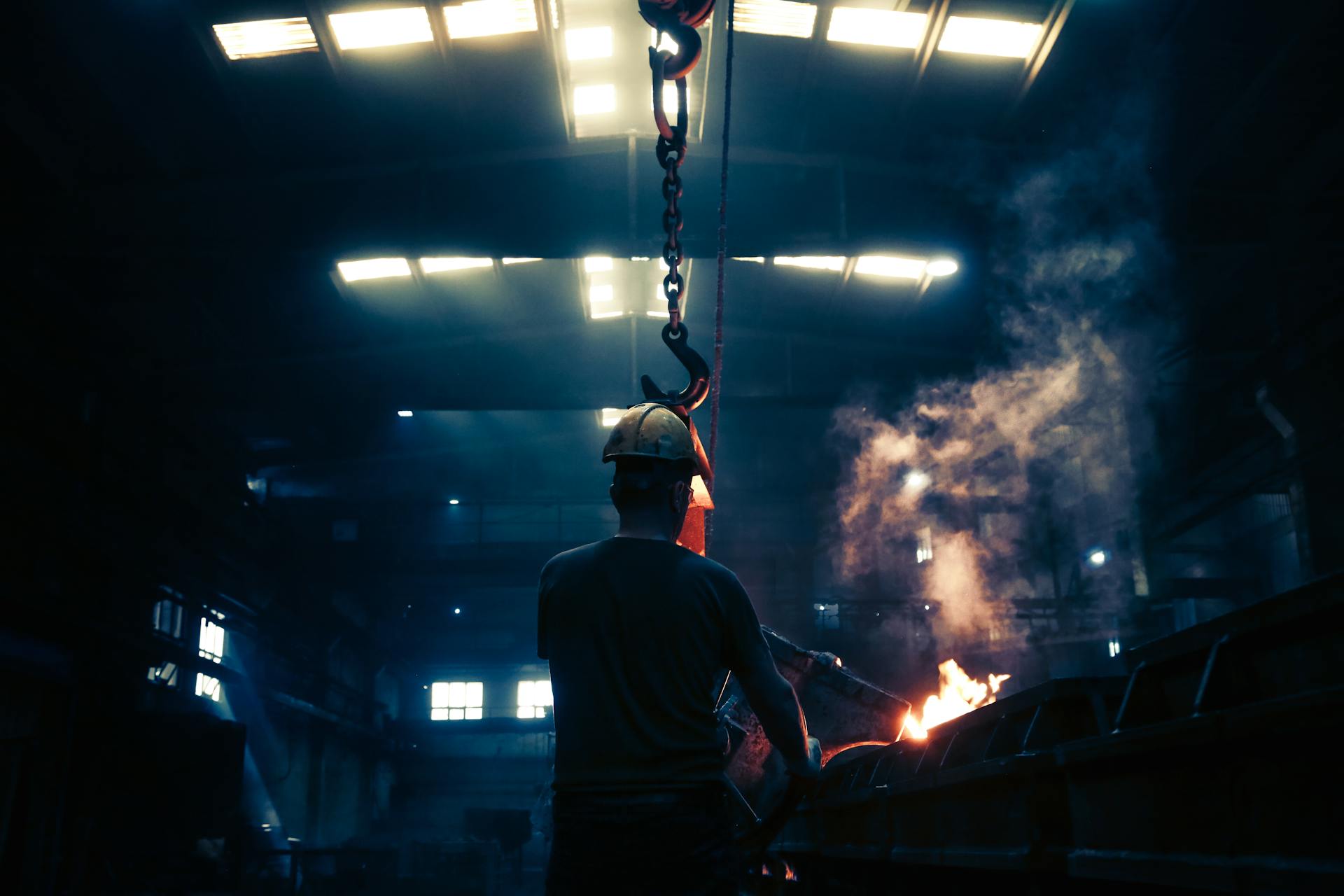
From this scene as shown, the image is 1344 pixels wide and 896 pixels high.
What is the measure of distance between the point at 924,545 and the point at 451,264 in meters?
10.7

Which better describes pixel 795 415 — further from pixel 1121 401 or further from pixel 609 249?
pixel 609 249

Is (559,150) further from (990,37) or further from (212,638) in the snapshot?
(212,638)

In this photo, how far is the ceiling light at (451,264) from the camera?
13.1m

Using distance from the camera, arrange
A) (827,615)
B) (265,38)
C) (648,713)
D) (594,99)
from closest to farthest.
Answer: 1. (648,713)
2. (265,38)
3. (594,99)
4. (827,615)

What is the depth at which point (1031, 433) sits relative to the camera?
1502cm

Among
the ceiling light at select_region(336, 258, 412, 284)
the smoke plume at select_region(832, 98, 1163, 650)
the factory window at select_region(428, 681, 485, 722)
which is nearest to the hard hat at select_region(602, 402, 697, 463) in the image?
the smoke plume at select_region(832, 98, 1163, 650)

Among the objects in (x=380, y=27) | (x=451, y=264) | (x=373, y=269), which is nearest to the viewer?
(x=380, y=27)

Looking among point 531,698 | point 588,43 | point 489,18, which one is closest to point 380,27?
point 489,18

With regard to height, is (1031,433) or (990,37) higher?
(990,37)

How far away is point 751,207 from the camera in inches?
438

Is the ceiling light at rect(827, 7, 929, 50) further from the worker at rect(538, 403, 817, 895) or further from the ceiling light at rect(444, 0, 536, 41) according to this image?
the worker at rect(538, 403, 817, 895)

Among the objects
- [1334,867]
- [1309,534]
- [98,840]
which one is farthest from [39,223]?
[1309,534]

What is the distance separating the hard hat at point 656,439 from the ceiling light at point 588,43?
862 centimetres

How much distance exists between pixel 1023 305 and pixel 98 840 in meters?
11.8
